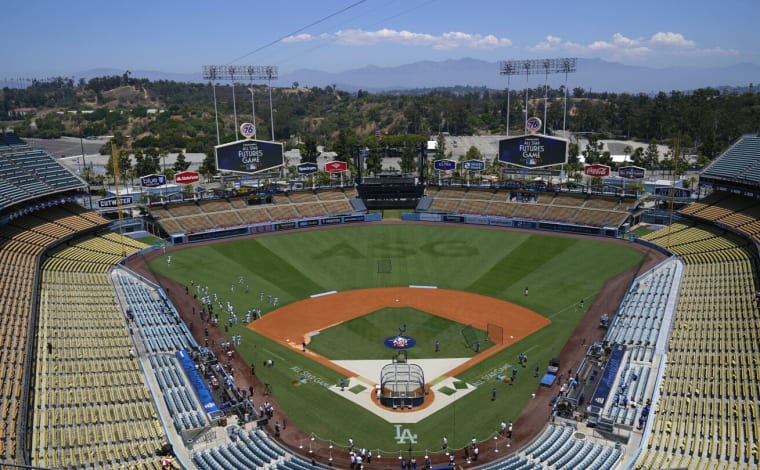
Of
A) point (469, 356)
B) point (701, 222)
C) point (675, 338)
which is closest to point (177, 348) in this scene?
point (469, 356)

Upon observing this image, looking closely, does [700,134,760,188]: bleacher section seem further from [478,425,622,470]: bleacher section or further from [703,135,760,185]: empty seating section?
[478,425,622,470]: bleacher section

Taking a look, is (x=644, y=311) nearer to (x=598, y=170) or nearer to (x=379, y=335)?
(x=379, y=335)

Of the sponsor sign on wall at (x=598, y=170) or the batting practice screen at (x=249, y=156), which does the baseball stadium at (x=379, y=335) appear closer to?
the sponsor sign on wall at (x=598, y=170)

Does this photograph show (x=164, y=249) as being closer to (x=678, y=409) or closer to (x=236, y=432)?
(x=236, y=432)

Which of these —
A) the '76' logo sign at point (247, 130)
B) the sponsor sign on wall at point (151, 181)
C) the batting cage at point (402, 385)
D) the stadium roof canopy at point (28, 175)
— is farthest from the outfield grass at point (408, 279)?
the '76' logo sign at point (247, 130)

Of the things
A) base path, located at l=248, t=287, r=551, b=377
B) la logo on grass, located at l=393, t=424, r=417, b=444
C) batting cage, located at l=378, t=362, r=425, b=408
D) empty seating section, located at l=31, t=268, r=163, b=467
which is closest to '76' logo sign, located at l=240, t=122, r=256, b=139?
base path, located at l=248, t=287, r=551, b=377

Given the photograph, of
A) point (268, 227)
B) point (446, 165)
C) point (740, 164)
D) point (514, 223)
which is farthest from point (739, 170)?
point (268, 227)
